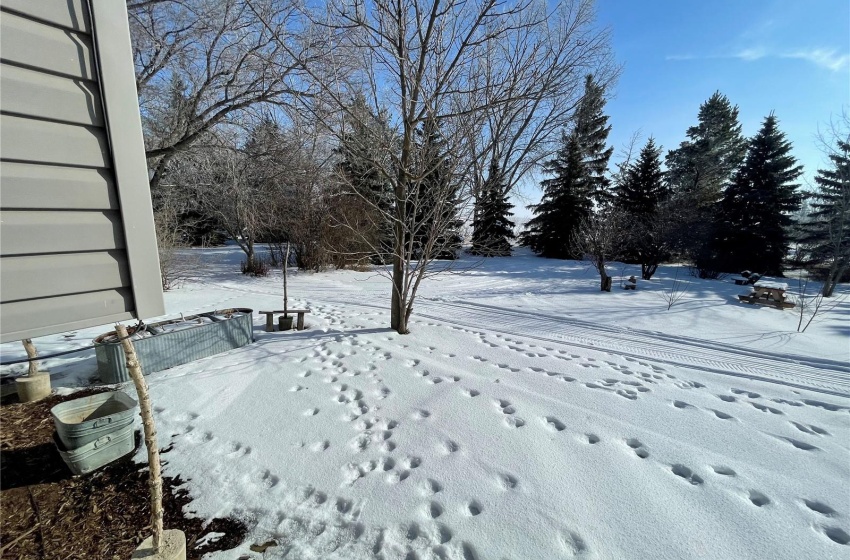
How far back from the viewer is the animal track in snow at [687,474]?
7.08ft

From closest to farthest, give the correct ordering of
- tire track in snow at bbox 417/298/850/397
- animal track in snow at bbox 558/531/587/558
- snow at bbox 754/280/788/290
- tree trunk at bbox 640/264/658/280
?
animal track in snow at bbox 558/531/587/558, tire track in snow at bbox 417/298/850/397, snow at bbox 754/280/788/290, tree trunk at bbox 640/264/658/280

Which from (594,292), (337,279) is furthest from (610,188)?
(337,279)

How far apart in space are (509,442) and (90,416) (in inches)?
127

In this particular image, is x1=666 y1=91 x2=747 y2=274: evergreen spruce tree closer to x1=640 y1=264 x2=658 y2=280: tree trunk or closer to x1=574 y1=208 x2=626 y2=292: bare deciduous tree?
x1=640 y1=264 x2=658 y2=280: tree trunk

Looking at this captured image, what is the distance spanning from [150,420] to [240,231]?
11508 mm

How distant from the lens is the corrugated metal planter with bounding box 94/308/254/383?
3.44m

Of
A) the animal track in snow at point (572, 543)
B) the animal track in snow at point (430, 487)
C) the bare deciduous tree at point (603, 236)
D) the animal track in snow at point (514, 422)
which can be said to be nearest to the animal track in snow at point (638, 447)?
the animal track in snow at point (514, 422)

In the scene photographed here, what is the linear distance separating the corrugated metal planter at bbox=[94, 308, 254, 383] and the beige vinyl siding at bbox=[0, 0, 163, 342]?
244cm

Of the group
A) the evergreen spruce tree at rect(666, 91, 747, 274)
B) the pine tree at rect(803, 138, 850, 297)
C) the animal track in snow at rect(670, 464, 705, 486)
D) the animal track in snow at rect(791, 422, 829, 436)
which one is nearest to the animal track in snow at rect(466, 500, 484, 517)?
the animal track in snow at rect(670, 464, 705, 486)

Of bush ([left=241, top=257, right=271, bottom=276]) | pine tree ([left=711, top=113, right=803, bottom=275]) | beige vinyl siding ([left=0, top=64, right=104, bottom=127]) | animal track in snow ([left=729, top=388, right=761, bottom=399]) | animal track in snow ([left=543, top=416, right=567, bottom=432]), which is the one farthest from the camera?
pine tree ([left=711, top=113, right=803, bottom=275])

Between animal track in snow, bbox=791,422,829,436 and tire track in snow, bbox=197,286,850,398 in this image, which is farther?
tire track in snow, bbox=197,286,850,398

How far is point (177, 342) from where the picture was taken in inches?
150

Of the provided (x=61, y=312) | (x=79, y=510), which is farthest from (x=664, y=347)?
(x=79, y=510)

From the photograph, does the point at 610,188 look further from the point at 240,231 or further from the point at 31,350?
the point at 31,350
